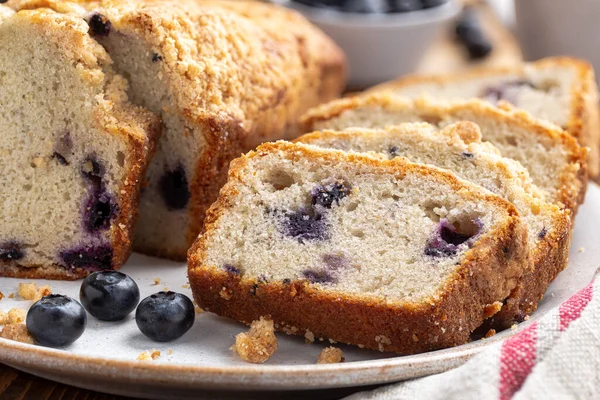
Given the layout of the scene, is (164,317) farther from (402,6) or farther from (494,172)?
(402,6)

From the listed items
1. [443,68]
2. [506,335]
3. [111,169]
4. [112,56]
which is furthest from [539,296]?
[443,68]

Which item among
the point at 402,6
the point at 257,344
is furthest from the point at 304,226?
the point at 402,6

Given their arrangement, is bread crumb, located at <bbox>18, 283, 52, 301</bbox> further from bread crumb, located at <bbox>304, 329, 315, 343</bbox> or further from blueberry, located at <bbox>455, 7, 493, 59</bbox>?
blueberry, located at <bbox>455, 7, 493, 59</bbox>

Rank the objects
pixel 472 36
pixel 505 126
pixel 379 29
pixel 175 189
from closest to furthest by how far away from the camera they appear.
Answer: pixel 175 189 < pixel 505 126 < pixel 379 29 < pixel 472 36

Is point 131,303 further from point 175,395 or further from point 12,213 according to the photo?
point 12,213

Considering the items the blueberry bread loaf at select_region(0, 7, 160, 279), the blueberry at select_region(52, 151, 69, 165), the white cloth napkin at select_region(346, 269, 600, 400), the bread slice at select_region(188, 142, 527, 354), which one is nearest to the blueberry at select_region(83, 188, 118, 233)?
the blueberry bread loaf at select_region(0, 7, 160, 279)

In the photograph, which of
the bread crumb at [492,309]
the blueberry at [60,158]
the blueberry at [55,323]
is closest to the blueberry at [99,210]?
the blueberry at [60,158]

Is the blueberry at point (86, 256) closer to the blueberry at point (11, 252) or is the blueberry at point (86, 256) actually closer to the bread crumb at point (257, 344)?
the blueberry at point (11, 252)
